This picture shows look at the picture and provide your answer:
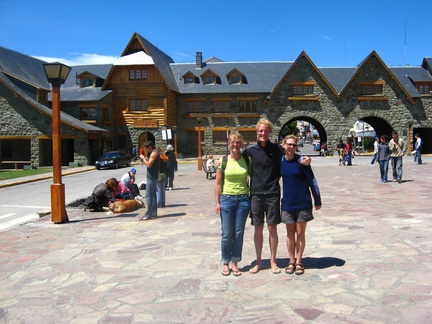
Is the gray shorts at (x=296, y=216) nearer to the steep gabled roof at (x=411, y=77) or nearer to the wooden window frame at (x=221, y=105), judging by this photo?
the wooden window frame at (x=221, y=105)

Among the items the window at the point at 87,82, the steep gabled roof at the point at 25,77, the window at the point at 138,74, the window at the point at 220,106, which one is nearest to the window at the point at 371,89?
the window at the point at 220,106

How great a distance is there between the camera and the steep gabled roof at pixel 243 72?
39.7 metres

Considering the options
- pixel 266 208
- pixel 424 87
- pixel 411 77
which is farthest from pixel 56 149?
pixel 411 77

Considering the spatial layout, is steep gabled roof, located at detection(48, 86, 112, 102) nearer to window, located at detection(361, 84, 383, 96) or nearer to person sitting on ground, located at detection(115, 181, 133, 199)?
window, located at detection(361, 84, 383, 96)

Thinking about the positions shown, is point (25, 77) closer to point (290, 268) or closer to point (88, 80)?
point (88, 80)

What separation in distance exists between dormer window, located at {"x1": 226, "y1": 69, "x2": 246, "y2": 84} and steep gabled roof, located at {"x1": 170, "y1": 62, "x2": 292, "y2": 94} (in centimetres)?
42

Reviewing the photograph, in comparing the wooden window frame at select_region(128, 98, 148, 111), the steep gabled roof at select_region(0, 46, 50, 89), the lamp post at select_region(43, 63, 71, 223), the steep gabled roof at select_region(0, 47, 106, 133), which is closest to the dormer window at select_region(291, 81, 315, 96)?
the wooden window frame at select_region(128, 98, 148, 111)

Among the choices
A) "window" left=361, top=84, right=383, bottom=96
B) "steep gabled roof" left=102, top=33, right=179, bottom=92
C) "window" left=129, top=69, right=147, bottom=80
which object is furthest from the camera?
"window" left=361, top=84, right=383, bottom=96

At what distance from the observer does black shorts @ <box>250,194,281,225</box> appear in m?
5.21

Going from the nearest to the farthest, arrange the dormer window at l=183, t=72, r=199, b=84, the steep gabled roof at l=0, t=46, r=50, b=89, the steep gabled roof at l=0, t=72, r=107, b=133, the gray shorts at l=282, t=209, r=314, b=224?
1. the gray shorts at l=282, t=209, r=314, b=224
2. the steep gabled roof at l=0, t=72, r=107, b=133
3. the steep gabled roof at l=0, t=46, r=50, b=89
4. the dormer window at l=183, t=72, r=199, b=84

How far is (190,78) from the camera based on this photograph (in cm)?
4116

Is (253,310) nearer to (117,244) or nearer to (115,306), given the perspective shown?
(115,306)

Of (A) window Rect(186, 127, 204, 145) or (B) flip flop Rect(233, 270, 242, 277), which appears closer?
(B) flip flop Rect(233, 270, 242, 277)

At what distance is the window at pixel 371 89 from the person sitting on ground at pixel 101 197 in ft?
110
